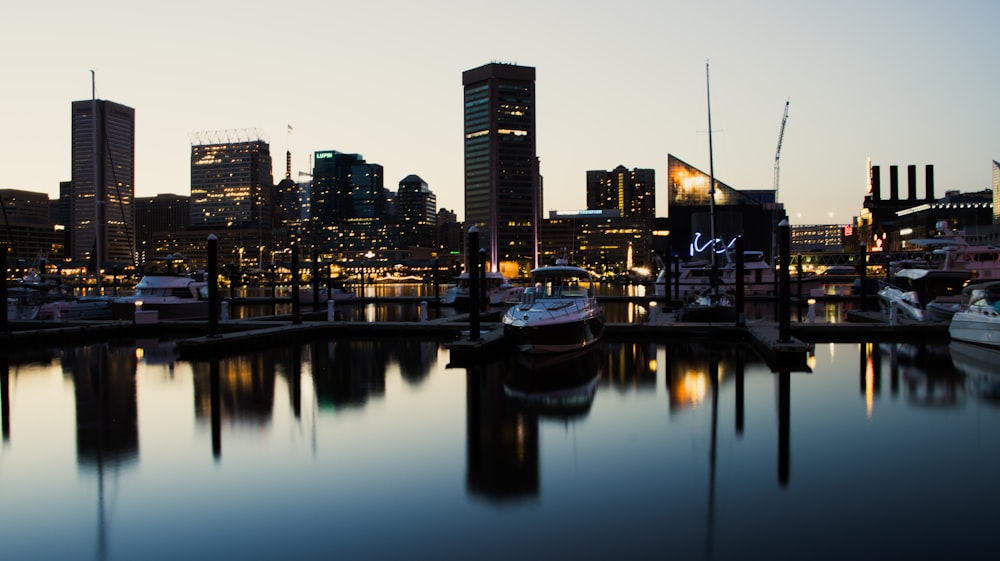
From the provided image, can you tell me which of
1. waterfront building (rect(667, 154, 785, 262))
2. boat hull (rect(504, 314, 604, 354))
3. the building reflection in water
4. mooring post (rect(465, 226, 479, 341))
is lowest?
the building reflection in water

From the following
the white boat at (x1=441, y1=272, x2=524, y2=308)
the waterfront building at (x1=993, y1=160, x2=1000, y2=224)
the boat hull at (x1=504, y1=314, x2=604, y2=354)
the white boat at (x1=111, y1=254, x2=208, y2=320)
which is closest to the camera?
the boat hull at (x1=504, y1=314, x2=604, y2=354)

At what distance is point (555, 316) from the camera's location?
70.7 ft

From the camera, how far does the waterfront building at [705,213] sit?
147 m

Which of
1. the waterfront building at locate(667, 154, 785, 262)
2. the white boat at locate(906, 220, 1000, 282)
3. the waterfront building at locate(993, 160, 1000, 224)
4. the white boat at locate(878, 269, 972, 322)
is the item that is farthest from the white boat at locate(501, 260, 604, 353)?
the waterfront building at locate(993, 160, 1000, 224)

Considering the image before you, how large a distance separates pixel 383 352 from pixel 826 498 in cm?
1817

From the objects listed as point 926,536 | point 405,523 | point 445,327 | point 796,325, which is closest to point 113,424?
point 405,523

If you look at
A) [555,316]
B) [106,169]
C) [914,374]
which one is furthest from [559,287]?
[106,169]

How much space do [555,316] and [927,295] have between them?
71.9 feet

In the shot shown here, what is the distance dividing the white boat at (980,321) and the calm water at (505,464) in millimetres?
3554

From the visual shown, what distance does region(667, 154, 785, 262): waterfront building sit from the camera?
483 feet

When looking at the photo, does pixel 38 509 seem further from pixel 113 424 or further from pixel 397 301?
pixel 397 301

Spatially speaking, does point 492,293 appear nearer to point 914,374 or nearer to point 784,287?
point 784,287

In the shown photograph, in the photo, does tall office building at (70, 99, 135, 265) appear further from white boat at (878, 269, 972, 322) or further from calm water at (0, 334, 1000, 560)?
white boat at (878, 269, 972, 322)

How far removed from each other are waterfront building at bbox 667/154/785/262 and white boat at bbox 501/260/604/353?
12267 cm
